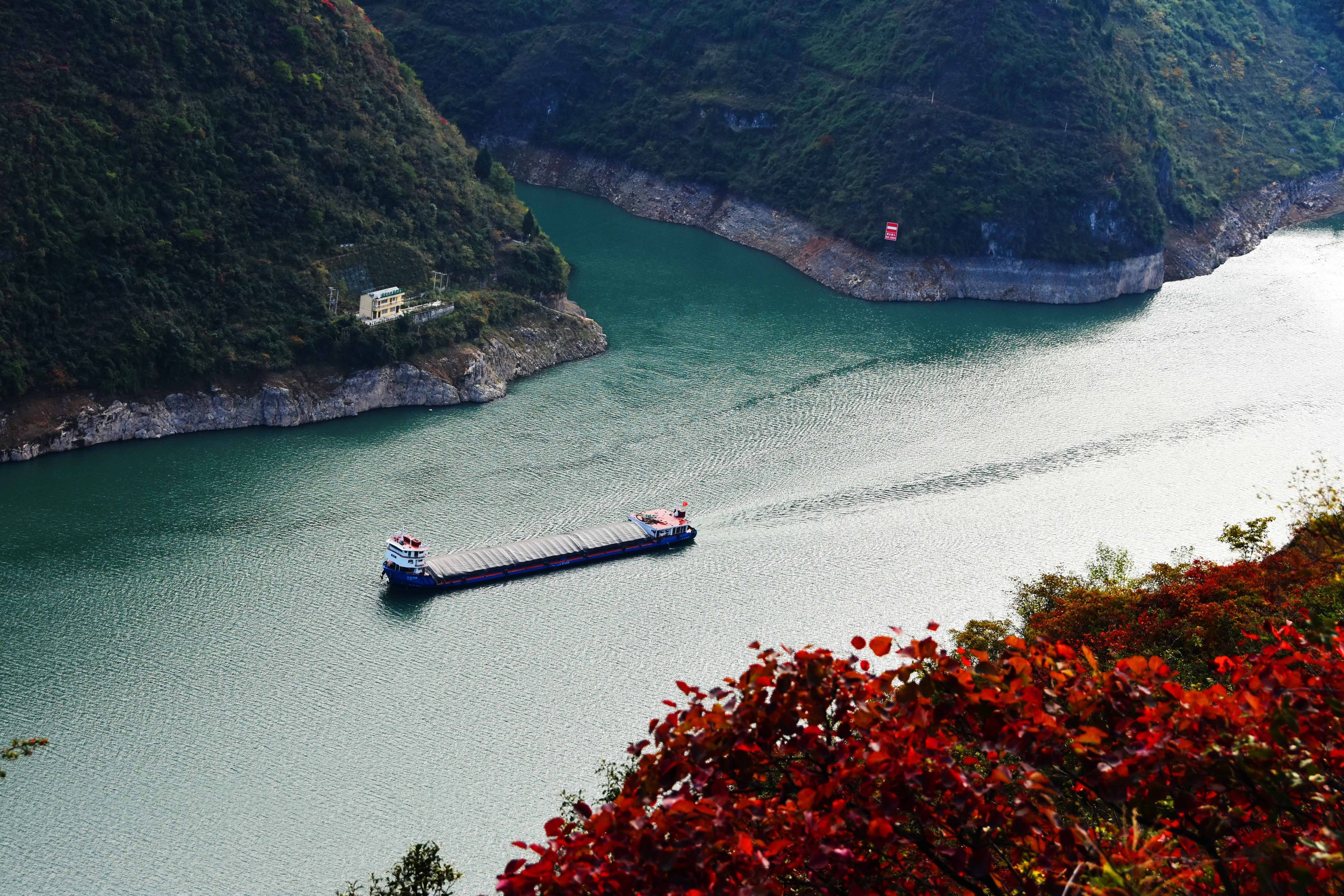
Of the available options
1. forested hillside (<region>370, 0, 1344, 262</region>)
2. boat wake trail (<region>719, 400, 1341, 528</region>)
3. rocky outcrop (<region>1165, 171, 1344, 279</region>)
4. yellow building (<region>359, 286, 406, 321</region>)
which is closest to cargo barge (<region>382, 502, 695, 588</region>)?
boat wake trail (<region>719, 400, 1341, 528</region>)

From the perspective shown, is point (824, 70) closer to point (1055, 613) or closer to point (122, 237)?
point (122, 237)

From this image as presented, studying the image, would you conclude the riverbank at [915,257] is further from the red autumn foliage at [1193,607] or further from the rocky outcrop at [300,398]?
the red autumn foliage at [1193,607]

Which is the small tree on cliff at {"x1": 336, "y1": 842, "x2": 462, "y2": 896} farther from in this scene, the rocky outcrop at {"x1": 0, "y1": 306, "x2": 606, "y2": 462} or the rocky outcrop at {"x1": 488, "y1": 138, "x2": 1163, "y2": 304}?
the rocky outcrop at {"x1": 488, "y1": 138, "x2": 1163, "y2": 304}

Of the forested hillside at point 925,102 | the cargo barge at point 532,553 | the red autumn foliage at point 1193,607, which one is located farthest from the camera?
the forested hillside at point 925,102

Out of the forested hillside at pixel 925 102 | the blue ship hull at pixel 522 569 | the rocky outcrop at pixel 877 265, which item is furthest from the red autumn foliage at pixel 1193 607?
the forested hillside at pixel 925 102

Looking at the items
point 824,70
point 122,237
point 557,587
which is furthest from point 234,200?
point 824,70
